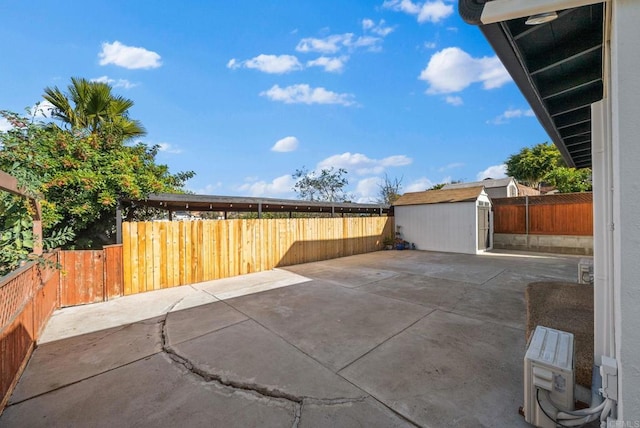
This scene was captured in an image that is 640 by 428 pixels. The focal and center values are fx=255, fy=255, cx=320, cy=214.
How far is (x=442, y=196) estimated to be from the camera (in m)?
11.2

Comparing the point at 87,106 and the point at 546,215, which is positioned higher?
the point at 87,106

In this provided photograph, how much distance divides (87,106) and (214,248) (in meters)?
4.58

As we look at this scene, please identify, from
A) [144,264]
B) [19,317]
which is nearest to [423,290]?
[19,317]

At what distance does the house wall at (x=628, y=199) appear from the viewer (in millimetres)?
1035

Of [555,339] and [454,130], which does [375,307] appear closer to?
[555,339]

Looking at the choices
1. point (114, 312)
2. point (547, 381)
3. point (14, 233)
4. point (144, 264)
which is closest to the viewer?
point (547, 381)

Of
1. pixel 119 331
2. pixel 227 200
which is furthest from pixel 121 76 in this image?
pixel 119 331

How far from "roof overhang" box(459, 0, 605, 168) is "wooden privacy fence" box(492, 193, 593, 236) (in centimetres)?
840

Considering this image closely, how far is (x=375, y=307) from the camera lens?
4.08m

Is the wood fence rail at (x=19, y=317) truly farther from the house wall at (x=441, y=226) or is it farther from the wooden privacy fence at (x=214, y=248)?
the house wall at (x=441, y=226)

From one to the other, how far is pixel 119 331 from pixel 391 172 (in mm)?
19791

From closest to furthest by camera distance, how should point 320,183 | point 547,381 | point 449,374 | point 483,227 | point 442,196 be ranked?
point 547,381 → point 449,374 → point 483,227 → point 442,196 → point 320,183

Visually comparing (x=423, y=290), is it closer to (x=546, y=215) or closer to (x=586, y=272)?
(x=586, y=272)

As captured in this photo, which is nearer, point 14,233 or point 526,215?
point 14,233
